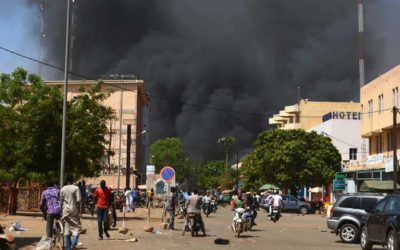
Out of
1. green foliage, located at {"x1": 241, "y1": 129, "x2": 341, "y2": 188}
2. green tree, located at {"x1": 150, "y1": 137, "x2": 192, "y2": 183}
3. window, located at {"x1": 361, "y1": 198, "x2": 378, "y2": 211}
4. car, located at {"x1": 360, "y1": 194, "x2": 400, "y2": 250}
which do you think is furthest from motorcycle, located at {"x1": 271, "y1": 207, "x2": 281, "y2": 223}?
green tree, located at {"x1": 150, "y1": 137, "x2": 192, "y2": 183}

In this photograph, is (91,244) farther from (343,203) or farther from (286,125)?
(286,125)

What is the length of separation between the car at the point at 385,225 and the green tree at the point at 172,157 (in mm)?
106504

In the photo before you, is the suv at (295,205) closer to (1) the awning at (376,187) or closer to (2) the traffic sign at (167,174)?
(1) the awning at (376,187)

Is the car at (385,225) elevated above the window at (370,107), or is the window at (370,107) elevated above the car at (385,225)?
the window at (370,107)

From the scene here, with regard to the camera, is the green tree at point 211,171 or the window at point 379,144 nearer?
the window at point 379,144

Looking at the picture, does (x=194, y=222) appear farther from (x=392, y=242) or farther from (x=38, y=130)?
(x=38, y=130)

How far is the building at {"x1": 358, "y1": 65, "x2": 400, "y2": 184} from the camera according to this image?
51.5 m

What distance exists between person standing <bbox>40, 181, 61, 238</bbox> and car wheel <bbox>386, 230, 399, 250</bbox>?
8203 mm

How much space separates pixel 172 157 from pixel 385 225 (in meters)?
110

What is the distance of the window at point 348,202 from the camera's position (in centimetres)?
2236

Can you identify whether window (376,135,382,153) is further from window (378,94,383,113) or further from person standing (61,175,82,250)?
person standing (61,175,82,250)

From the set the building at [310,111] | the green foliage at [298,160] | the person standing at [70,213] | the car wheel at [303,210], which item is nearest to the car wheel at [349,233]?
the person standing at [70,213]

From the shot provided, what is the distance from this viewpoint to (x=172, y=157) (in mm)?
125562

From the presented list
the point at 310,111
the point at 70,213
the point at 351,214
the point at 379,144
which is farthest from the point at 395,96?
the point at 310,111
